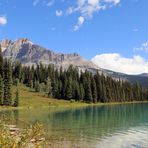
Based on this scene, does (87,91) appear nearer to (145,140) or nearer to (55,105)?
(55,105)

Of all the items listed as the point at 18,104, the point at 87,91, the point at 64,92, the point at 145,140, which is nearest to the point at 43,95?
the point at 64,92

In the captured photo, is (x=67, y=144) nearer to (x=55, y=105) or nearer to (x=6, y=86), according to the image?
(x=6, y=86)

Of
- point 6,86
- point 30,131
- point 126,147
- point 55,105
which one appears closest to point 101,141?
point 126,147

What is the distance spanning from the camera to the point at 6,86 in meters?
137

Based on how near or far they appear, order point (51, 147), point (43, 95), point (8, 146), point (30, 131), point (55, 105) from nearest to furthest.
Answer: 1. point (8, 146)
2. point (30, 131)
3. point (51, 147)
4. point (55, 105)
5. point (43, 95)

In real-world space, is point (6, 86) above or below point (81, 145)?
above

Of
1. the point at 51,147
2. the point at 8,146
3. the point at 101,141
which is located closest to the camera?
the point at 8,146

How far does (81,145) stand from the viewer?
41875 mm

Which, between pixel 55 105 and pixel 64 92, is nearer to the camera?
pixel 55 105

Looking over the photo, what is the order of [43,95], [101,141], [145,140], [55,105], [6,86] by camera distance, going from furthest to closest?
[43,95], [55,105], [6,86], [145,140], [101,141]

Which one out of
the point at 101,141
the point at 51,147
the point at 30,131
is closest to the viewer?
the point at 30,131

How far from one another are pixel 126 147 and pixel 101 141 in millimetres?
4732

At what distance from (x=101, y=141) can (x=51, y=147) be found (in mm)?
9534

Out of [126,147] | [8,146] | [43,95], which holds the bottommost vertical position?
[126,147]
